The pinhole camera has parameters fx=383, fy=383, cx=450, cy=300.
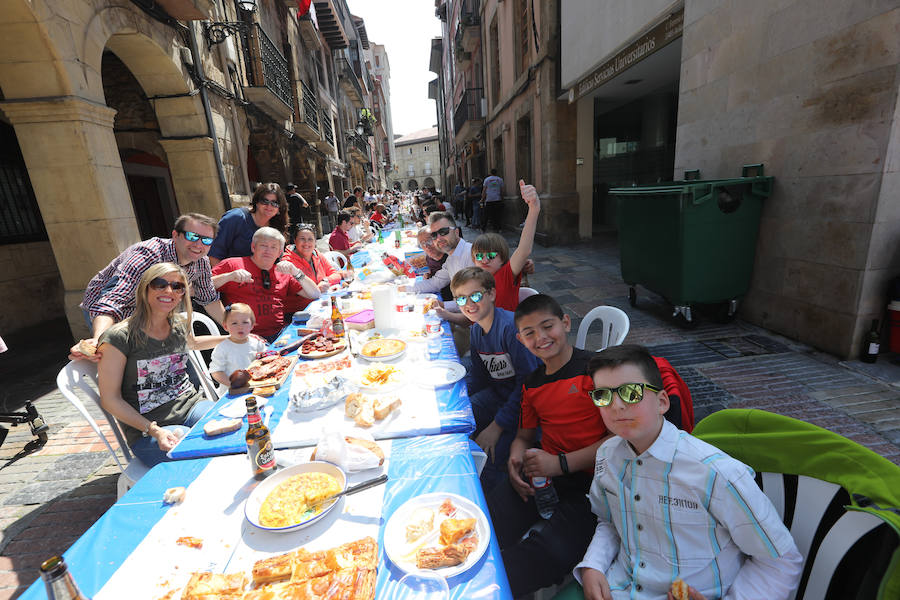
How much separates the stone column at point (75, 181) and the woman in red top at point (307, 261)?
7.36 ft

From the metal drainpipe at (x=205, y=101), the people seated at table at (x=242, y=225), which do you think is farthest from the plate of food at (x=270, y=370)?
the metal drainpipe at (x=205, y=101)

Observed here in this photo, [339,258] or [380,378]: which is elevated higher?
[339,258]

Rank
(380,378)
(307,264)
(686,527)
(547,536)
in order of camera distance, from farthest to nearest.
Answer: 1. (307,264)
2. (380,378)
3. (547,536)
4. (686,527)

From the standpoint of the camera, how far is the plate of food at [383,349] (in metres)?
2.52

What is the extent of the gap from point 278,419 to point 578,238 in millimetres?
10224

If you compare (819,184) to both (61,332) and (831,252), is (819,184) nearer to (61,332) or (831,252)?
(831,252)

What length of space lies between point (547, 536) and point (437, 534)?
754 mm

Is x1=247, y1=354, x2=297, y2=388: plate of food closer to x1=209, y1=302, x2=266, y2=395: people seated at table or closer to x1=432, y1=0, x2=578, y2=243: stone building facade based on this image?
x1=209, y1=302, x2=266, y2=395: people seated at table

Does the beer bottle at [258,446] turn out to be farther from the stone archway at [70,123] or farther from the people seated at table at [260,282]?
the stone archway at [70,123]

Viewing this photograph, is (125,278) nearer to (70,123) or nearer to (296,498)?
(296,498)

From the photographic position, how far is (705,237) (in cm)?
433

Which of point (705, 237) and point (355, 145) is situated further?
point (355, 145)

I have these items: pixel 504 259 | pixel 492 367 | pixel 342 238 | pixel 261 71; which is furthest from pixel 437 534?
pixel 261 71

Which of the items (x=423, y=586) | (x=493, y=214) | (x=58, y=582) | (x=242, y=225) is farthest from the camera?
(x=493, y=214)
